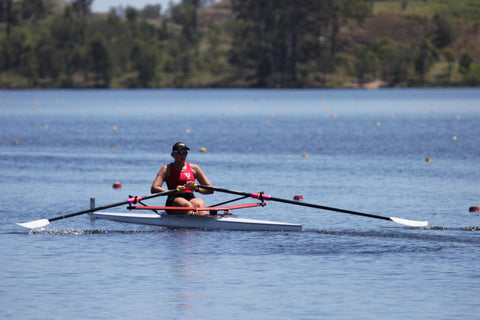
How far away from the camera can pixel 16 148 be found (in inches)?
1656

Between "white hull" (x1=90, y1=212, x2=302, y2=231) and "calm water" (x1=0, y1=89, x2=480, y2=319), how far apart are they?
0.24 meters

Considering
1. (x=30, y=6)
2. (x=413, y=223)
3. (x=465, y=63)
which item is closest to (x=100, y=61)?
(x=30, y=6)

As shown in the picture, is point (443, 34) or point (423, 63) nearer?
point (423, 63)

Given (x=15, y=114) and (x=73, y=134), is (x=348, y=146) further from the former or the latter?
(x=15, y=114)

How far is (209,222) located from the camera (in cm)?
1931

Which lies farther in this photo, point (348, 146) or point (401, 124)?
point (401, 124)

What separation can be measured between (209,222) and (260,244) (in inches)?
77.3

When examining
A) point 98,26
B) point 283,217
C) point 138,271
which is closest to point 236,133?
point 283,217

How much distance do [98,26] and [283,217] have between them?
556 feet

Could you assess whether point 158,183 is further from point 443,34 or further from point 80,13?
point 443,34

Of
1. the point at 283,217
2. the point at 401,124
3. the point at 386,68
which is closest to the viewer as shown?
the point at 283,217

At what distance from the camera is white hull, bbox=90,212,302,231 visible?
19.0m

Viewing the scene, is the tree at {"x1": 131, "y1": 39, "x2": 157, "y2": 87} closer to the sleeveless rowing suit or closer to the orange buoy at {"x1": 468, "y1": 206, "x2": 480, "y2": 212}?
the orange buoy at {"x1": 468, "y1": 206, "x2": 480, "y2": 212}

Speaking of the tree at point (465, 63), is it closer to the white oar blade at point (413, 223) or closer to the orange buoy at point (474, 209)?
the orange buoy at point (474, 209)
